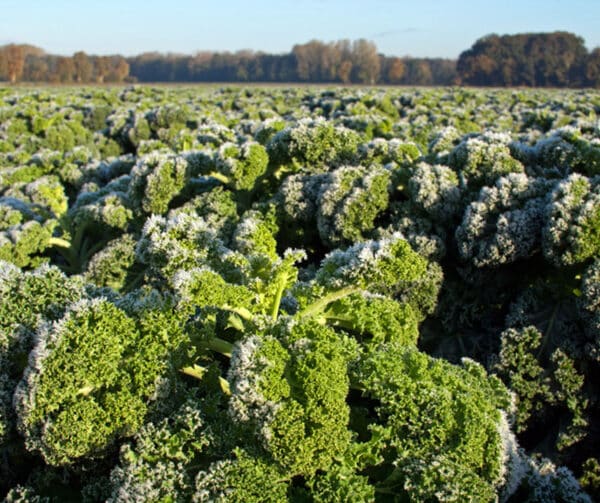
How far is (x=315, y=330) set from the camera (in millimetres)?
4043

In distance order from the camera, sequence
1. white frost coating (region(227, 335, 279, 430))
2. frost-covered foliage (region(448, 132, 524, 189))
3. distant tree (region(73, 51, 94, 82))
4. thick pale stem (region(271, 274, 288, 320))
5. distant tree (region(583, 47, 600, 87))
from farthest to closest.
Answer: distant tree (region(73, 51, 94, 82)) → distant tree (region(583, 47, 600, 87)) → frost-covered foliage (region(448, 132, 524, 189)) → thick pale stem (region(271, 274, 288, 320)) → white frost coating (region(227, 335, 279, 430))

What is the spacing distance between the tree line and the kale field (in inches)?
2676

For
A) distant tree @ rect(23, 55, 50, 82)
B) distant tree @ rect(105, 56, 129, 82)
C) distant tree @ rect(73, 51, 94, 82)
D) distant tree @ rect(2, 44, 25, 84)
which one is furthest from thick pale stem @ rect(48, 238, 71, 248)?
distant tree @ rect(23, 55, 50, 82)

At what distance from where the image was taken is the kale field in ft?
12.2

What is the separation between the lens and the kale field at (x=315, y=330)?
12.2 feet

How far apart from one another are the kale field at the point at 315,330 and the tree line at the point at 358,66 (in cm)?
6796

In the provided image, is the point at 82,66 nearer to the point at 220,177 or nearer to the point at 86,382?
the point at 220,177

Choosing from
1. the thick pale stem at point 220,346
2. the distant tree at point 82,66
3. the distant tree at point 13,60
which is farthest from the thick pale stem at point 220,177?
the distant tree at point 82,66

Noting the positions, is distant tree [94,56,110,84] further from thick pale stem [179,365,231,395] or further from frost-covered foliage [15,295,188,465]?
frost-covered foliage [15,295,188,465]

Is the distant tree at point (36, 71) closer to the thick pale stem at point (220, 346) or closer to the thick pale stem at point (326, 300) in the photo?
the thick pale stem at point (326, 300)

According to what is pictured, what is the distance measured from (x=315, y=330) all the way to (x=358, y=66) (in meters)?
92.9

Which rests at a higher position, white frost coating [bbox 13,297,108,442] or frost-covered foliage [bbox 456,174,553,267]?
frost-covered foliage [bbox 456,174,553,267]

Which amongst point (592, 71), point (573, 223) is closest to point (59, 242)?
point (573, 223)

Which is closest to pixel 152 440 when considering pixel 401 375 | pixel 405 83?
pixel 401 375
